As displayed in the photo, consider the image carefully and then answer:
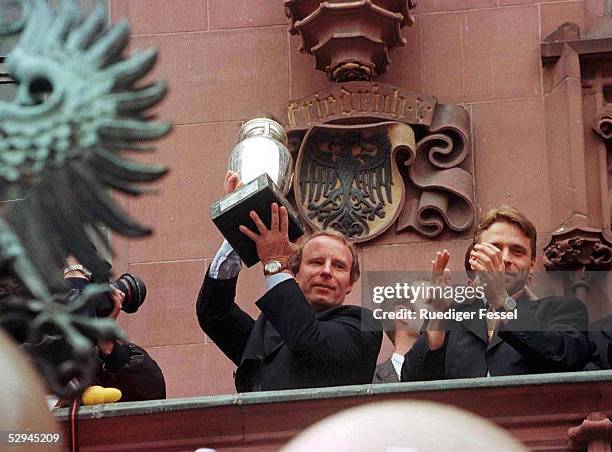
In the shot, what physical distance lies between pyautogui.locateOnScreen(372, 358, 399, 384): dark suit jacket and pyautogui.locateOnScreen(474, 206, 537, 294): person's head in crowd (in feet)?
2.10

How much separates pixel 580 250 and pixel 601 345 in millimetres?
2193

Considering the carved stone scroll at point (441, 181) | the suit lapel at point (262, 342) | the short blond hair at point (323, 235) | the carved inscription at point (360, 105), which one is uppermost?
the carved inscription at point (360, 105)

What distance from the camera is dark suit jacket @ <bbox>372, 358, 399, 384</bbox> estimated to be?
9344 millimetres

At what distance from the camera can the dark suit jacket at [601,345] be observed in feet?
28.8

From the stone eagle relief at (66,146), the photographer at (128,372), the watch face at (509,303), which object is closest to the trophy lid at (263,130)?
the stone eagle relief at (66,146)

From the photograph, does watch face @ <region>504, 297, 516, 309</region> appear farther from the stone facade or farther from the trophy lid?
the stone facade

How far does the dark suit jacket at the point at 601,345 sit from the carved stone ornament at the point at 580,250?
2.04 meters

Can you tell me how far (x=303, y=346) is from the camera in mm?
8852

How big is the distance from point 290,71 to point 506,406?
338 centimetres

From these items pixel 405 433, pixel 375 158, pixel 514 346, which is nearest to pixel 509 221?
pixel 514 346

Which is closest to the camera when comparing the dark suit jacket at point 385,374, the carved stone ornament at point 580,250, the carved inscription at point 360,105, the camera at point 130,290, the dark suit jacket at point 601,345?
the dark suit jacket at point 601,345

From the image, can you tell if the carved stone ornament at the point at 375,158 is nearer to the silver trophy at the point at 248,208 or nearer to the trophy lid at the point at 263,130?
the trophy lid at the point at 263,130

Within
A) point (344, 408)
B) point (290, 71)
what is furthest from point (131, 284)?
point (290, 71)

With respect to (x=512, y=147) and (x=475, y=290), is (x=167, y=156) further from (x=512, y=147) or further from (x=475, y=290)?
(x=475, y=290)
